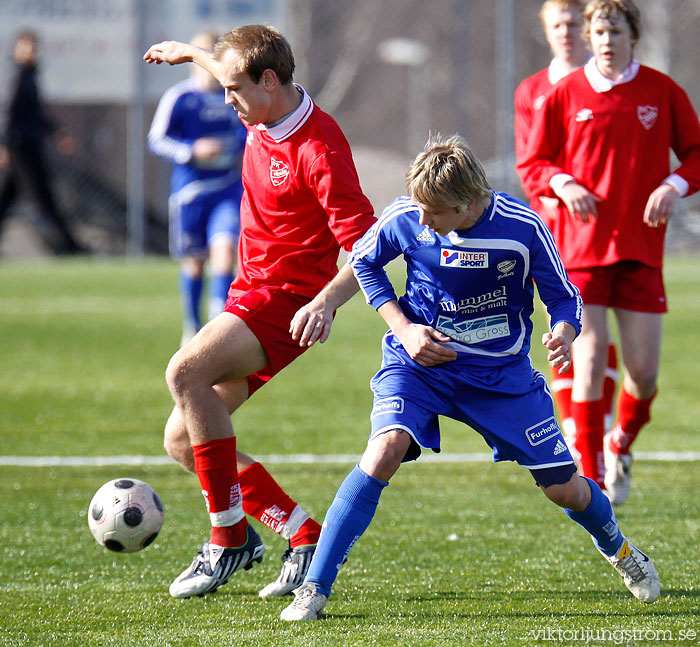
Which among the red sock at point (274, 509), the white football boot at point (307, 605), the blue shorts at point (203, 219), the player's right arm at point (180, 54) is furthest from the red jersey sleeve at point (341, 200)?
the blue shorts at point (203, 219)

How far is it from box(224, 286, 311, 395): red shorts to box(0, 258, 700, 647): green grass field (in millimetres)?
764

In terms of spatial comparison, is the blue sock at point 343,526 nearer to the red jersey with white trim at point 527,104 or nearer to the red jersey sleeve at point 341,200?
the red jersey sleeve at point 341,200

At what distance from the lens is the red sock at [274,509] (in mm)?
3822

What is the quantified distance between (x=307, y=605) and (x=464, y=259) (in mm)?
1073

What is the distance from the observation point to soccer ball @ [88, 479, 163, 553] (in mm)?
3828

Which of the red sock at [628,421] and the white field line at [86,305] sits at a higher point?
the red sock at [628,421]

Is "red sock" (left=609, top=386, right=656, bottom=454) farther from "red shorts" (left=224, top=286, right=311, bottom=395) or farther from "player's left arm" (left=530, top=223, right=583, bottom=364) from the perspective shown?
"red shorts" (left=224, top=286, right=311, bottom=395)

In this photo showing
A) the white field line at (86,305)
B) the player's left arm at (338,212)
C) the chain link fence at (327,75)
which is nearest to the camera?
the player's left arm at (338,212)

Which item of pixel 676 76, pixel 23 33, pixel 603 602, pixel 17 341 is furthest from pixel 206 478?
pixel 676 76

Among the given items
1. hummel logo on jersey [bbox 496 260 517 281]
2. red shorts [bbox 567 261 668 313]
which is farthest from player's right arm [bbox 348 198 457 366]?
red shorts [bbox 567 261 668 313]

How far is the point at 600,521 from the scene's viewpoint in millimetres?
3467

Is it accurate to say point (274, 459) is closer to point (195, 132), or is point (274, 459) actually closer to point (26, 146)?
point (195, 132)

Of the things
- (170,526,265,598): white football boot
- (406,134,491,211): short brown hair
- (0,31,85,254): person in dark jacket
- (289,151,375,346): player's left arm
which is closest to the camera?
(406,134,491,211): short brown hair

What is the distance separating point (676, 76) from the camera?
1748 cm
